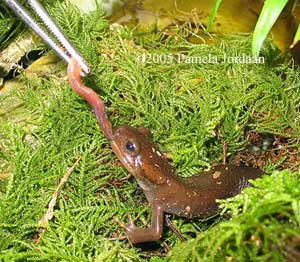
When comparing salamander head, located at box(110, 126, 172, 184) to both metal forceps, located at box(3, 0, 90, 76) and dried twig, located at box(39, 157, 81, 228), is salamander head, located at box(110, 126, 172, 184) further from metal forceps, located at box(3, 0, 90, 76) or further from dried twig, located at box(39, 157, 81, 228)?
metal forceps, located at box(3, 0, 90, 76)

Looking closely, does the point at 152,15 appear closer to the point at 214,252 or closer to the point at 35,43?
Result: the point at 35,43

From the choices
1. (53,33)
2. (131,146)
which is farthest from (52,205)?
(53,33)

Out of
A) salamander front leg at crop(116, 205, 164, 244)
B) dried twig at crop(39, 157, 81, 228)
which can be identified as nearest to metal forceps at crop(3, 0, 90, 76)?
A: dried twig at crop(39, 157, 81, 228)

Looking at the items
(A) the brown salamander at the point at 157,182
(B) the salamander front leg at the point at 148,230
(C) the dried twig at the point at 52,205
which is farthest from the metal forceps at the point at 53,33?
(B) the salamander front leg at the point at 148,230

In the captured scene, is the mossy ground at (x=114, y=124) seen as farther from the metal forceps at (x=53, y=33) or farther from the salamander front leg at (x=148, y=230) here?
the metal forceps at (x=53, y=33)

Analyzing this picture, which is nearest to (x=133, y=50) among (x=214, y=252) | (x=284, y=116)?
(x=284, y=116)

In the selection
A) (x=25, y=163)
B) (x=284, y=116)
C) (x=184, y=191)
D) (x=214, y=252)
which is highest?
(x=25, y=163)
